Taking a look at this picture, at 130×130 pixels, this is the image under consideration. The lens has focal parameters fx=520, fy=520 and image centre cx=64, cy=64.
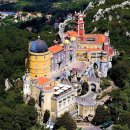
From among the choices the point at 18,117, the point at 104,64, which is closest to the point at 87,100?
the point at 18,117

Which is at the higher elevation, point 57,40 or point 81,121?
point 57,40

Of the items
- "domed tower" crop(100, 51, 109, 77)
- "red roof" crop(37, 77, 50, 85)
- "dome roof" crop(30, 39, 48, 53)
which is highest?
"dome roof" crop(30, 39, 48, 53)

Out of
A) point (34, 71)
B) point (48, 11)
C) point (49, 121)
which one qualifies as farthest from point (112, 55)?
point (48, 11)

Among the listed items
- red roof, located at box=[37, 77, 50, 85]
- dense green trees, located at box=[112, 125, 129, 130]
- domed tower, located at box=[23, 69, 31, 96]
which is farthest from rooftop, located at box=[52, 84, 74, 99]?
dense green trees, located at box=[112, 125, 129, 130]

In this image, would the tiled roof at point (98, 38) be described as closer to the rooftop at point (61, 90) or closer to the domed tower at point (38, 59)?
the domed tower at point (38, 59)

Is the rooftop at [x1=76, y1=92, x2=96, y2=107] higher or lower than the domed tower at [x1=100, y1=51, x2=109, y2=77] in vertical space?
lower

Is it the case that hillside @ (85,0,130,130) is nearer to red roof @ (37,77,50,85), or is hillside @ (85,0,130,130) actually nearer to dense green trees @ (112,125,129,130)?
dense green trees @ (112,125,129,130)

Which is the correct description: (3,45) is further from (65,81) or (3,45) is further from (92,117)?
(92,117)
